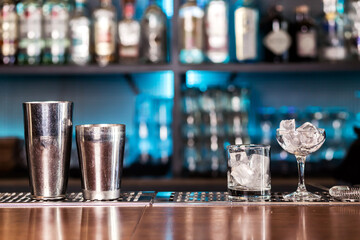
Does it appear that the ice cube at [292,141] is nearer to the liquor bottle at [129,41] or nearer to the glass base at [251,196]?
the glass base at [251,196]

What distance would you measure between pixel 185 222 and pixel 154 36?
139 centimetres

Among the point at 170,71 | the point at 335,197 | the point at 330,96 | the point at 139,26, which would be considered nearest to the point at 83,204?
the point at 335,197

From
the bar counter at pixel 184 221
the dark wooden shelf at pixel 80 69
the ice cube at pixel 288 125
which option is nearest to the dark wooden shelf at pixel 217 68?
the dark wooden shelf at pixel 80 69

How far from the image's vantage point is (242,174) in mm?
897

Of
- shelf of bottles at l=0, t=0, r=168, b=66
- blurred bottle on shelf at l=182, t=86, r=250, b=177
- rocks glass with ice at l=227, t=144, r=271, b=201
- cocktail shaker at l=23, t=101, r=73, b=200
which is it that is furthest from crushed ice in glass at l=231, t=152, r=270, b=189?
shelf of bottles at l=0, t=0, r=168, b=66

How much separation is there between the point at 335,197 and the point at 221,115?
1.07 metres

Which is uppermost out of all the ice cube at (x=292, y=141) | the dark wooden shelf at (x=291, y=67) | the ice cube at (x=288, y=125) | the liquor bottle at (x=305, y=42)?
the liquor bottle at (x=305, y=42)

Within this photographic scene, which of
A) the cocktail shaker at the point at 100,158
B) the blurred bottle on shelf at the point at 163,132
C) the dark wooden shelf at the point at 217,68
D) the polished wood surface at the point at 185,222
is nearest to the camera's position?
the polished wood surface at the point at 185,222

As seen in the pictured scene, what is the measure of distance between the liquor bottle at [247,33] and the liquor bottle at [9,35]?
0.89 meters

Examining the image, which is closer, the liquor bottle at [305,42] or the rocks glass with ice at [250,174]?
the rocks glass with ice at [250,174]

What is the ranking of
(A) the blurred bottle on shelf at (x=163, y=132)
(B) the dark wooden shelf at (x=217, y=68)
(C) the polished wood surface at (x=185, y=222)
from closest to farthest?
(C) the polished wood surface at (x=185, y=222) < (B) the dark wooden shelf at (x=217, y=68) < (A) the blurred bottle on shelf at (x=163, y=132)

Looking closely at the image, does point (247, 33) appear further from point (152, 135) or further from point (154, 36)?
point (152, 135)

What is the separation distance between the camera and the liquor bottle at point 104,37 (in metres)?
2.02

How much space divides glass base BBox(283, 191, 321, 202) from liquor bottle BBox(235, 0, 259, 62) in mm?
1111
